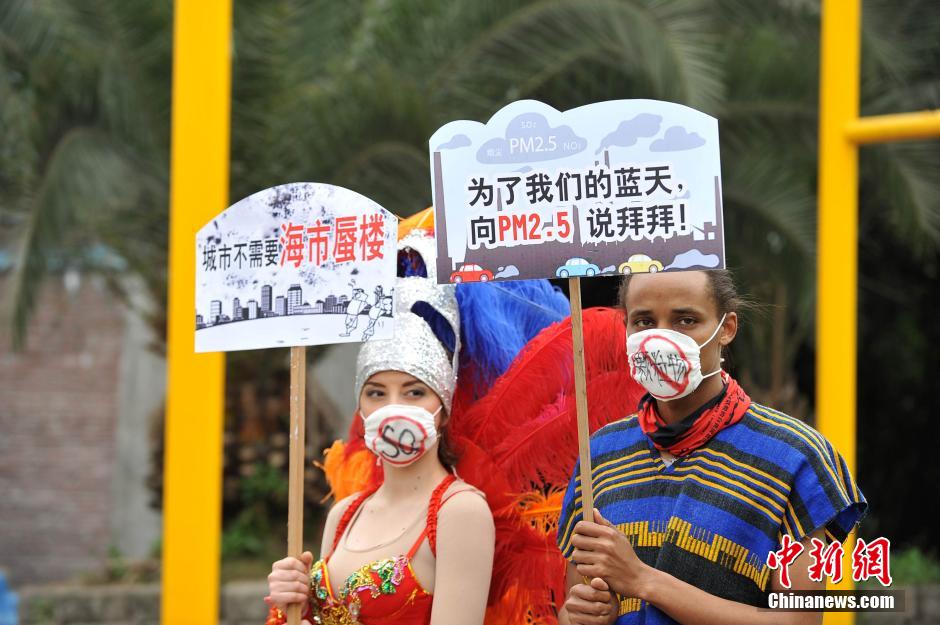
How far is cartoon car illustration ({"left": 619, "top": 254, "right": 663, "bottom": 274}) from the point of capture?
2.56 metres

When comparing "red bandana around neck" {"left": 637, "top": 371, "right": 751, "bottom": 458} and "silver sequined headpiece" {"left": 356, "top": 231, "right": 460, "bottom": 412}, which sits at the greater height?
"silver sequined headpiece" {"left": 356, "top": 231, "right": 460, "bottom": 412}

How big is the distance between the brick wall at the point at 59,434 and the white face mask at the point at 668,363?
8605mm

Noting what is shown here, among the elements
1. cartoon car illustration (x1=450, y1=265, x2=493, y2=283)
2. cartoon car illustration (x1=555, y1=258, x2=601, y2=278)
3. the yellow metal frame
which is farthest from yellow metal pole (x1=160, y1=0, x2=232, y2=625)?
the yellow metal frame

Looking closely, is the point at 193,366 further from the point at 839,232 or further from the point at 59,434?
the point at 59,434

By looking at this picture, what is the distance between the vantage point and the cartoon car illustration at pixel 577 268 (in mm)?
2635

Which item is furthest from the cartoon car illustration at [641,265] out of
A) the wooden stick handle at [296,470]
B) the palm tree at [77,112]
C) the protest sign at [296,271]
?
the palm tree at [77,112]

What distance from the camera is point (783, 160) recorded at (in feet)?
25.9

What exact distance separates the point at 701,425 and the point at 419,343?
0.87m

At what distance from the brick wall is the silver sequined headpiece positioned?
7.71m

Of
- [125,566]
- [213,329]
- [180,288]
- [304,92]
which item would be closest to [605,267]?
[213,329]

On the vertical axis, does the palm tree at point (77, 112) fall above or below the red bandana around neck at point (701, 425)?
above

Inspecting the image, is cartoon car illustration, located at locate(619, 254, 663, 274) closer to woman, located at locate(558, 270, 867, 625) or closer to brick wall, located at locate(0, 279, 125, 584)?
woman, located at locate(558, 270, 867, 625)

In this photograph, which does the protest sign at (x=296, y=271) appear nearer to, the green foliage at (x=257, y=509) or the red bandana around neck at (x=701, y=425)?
the red bandana around neck at (x=701, y=425)

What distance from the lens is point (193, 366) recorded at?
434 cm
